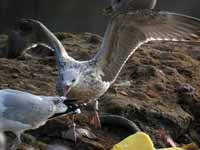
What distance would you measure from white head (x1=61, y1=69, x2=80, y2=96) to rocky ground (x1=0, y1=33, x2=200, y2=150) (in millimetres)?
250


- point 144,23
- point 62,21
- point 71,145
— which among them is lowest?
point 62,21

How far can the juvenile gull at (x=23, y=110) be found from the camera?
4793 mm

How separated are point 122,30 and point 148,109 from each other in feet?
2.04

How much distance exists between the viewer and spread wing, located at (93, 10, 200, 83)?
5344 mm

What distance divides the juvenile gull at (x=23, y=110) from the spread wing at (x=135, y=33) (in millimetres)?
715

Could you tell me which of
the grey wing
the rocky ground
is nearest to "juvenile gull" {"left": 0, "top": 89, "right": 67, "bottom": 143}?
the grey wing

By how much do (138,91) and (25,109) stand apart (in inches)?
53.1

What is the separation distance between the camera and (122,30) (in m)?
5.43

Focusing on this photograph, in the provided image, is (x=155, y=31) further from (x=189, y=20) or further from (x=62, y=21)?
(x=62, y=21)

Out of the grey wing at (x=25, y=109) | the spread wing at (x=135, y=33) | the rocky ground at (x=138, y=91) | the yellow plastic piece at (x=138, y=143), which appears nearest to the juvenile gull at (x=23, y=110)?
the grey wing at (x=25, y=109)

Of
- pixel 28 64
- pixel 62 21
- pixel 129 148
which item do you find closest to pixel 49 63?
pixel 28 64

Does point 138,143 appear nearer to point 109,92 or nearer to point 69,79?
point 69,79

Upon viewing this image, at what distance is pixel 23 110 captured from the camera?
15.9 ft

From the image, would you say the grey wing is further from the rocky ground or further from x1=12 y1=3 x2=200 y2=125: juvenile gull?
x1=12 y1=3 x2=200 y2=125: juvenile gull
